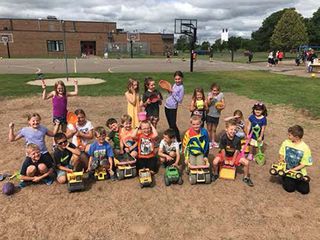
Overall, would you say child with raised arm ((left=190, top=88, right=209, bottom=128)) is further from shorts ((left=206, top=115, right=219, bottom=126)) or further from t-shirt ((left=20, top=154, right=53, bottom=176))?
t-shirt ((left=20, top=154, right=53, bottom=176))

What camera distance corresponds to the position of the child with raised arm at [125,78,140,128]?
7.02 metres

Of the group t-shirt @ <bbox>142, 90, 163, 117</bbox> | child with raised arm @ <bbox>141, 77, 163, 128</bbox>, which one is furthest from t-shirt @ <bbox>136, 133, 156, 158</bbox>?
t-shirt @ <bbox>142, 90, 163, 117</bbox>

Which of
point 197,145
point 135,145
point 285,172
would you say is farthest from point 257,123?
point 135,145

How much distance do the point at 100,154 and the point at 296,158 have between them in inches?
144

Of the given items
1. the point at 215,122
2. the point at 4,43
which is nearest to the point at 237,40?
the point at 4,43

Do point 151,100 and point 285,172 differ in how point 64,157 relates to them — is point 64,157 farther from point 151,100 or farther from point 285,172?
point 285,172

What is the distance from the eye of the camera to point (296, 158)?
545cm

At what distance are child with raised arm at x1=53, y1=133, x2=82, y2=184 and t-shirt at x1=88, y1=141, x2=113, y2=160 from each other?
0.27 meters

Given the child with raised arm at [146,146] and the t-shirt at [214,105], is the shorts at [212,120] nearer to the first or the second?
the t-shirt at [214,105]

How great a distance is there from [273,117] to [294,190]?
5.90 metres

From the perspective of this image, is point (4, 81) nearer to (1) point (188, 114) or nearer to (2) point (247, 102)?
(1) point (188, 114)

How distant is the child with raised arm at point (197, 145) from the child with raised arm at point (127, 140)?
110cm

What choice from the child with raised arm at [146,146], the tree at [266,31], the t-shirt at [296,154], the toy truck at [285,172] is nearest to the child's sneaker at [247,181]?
the toy truck at [285,172]

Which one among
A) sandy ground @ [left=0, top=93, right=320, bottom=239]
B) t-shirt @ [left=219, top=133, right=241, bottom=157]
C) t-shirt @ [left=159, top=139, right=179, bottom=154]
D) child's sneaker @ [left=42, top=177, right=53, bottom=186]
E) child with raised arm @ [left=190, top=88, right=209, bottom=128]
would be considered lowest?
sandy ground @ [left=0, top=93, right=320, bottom=239]
